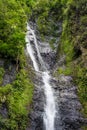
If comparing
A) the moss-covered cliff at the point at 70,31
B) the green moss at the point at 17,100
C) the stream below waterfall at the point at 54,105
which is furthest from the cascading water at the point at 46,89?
the moss-covered cliff at the point at 70,31

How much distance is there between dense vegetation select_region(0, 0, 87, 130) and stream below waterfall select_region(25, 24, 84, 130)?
77cm

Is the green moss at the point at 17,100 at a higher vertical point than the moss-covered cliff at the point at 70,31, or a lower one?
lower

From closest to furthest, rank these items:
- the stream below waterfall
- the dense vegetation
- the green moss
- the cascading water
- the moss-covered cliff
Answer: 1. the green moss
2. the dense vegetation
3. the stream below waterfall
4. the cascading water
5. the moss-covered cliff

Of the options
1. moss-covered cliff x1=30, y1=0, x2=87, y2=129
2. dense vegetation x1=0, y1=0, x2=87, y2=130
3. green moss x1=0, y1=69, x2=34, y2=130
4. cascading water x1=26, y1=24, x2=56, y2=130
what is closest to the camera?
green moss x1=0, y1=69, x2=34, y2=130

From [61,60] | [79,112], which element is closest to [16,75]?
[79,112]

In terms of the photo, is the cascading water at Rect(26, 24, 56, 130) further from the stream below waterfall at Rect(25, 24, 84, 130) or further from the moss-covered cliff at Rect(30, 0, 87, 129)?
the moss-covered cliff at Rect(30, 0, 87, 129)

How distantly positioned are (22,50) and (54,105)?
8.01 meters

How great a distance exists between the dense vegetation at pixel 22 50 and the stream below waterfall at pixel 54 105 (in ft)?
2.51

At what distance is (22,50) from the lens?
1345 inches

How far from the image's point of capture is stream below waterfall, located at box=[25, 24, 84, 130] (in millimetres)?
26773

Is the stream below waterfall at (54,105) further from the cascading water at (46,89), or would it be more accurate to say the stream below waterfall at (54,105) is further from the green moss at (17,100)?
the green moss at (17,100)

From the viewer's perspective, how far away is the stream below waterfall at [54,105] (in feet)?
87.8

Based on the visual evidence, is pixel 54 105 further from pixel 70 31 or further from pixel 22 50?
pixel 70 31

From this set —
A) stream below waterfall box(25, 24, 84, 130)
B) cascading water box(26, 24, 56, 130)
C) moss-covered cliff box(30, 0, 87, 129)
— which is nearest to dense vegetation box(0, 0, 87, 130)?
moss-covered cliff box(30, 0, 87, 129)
